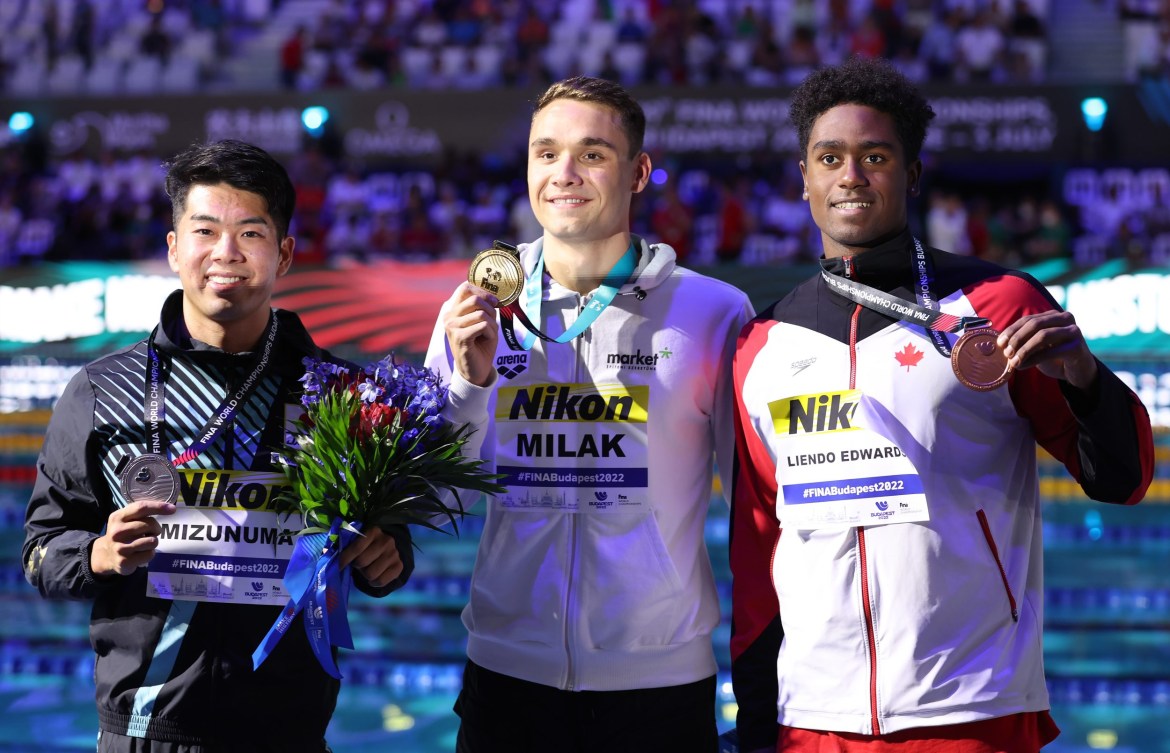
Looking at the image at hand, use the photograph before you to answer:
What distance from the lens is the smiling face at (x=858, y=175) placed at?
244 cm

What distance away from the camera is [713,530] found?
8.34 m

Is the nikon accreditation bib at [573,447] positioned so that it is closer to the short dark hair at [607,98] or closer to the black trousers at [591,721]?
the black trousers at [591,721]

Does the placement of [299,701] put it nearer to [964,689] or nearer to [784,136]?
[964,689]

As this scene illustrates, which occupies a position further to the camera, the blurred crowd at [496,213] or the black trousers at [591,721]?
the blurred crowd at [496,213]

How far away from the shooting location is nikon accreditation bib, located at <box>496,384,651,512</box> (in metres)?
2.58

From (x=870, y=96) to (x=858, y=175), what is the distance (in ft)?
0.54

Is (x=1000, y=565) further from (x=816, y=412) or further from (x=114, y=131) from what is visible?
(x=114, y=131)

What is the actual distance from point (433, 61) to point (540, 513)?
Answer: 15553 mm

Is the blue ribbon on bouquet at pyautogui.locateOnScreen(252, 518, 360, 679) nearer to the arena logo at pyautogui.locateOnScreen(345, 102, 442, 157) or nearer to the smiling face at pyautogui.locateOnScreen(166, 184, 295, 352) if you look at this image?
the smiling face at pyautogui.locateOnScreen(166, 184, 295, 352)

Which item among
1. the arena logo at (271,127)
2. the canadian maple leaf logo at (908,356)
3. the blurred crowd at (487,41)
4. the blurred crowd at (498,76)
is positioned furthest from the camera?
the arena logo at (271,127)

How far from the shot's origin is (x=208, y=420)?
2449 millimetres

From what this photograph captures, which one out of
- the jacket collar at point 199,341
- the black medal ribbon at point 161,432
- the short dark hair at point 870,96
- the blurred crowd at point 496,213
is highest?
the blurred crowd at point 496,213

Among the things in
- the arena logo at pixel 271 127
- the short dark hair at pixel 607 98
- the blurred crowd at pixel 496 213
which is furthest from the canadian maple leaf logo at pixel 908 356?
the arena logo at pixel 271 127

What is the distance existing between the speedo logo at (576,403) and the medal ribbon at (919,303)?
467mm
